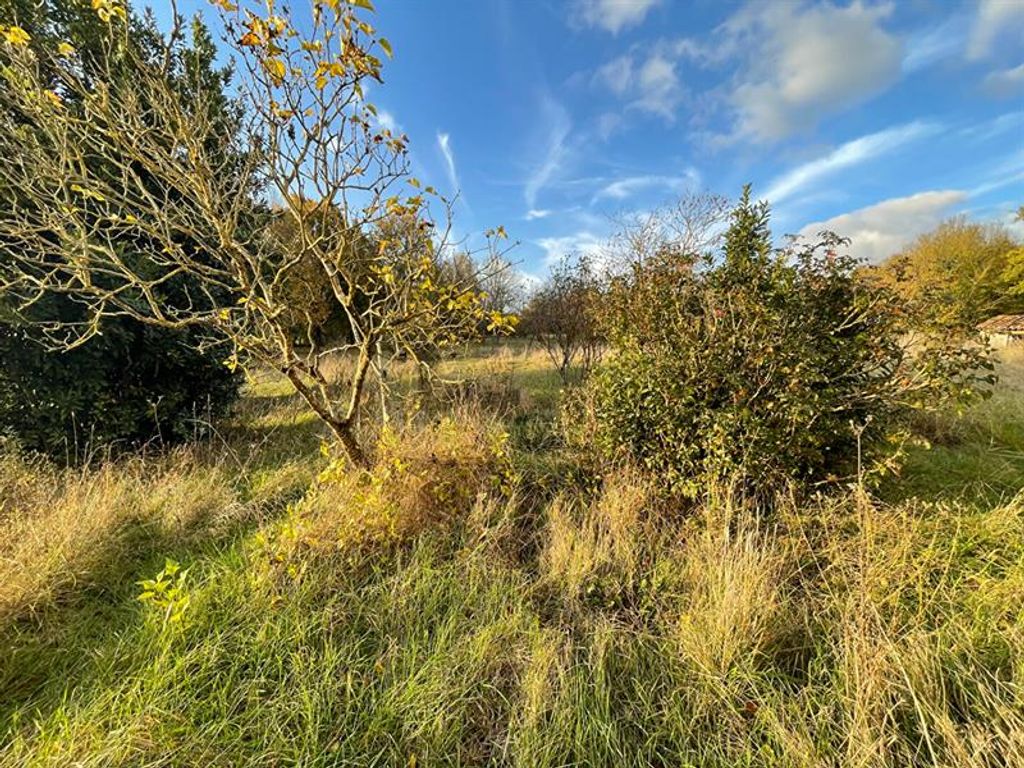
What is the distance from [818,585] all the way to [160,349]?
6665 mm

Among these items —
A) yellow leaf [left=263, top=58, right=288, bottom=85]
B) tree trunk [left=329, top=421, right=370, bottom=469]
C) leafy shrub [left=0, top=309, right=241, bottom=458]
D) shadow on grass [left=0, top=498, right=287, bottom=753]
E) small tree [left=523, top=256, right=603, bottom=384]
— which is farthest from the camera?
small tree [left=523, top=256, right=603, bottom=384]

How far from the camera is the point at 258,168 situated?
3119mm

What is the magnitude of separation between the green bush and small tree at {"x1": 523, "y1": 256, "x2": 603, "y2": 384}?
4.98 metres

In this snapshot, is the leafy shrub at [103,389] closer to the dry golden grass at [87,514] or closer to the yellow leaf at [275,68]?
the dry golden grass at [87,514]

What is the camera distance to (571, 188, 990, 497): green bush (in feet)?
9.79

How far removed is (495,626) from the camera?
2236 millimetres

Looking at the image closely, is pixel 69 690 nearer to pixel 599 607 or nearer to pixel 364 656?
pixel 364 656

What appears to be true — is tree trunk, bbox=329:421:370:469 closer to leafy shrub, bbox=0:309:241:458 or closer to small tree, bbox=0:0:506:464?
small tree, bbox=0:0:506:464

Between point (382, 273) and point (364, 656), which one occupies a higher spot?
point (382, 273)

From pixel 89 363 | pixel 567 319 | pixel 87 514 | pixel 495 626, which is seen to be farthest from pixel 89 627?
pixel 567 319

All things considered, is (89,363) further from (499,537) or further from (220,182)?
(499,537)

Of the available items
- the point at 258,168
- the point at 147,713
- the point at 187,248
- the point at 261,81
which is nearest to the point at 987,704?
the point at 147,713

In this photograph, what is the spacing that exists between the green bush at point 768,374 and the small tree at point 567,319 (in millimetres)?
4978

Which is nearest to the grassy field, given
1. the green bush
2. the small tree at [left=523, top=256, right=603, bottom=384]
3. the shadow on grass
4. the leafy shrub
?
the shadow on grass
